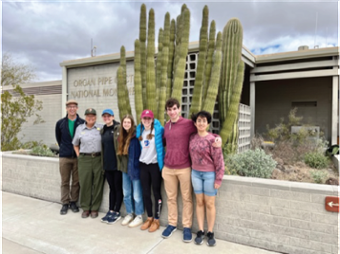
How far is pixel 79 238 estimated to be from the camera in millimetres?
3363

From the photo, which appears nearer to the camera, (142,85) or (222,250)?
(222,250)

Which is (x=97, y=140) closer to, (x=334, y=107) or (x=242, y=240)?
(x=242, y=240)

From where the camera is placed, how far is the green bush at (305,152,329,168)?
5560 mm

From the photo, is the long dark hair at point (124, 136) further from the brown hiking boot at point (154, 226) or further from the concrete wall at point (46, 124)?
the concrete wall at point (46, 124)

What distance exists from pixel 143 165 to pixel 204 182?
Result: 956 mm

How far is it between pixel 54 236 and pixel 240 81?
4428mm

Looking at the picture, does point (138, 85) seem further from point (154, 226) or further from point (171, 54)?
point (154, 226)

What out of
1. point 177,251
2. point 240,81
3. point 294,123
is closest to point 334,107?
point 294,123

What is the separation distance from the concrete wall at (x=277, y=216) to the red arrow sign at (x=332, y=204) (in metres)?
0.05

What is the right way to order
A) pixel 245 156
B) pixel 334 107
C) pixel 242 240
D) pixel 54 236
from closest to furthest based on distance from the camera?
1. pixel 242 240
2. pixel 54 236
3. pixel 245 156
4. pixel 334 107

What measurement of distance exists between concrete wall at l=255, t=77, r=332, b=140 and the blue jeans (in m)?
10.5

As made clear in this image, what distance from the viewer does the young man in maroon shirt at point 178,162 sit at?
317cm

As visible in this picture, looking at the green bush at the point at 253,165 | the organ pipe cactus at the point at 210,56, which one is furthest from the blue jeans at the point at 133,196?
the organ pipe cactus at the point at 210,56

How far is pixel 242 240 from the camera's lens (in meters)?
3.19
